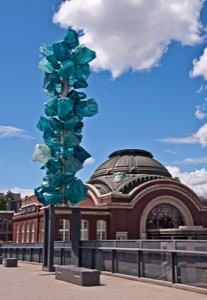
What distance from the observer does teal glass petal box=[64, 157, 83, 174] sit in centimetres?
2525

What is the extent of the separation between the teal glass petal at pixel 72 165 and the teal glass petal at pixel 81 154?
0.35m

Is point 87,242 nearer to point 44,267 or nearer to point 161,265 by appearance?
point 44,267

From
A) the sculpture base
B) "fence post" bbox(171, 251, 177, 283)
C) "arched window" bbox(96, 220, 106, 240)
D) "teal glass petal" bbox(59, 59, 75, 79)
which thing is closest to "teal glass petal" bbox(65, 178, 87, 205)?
"teal glass petal" bbox(59, 59, 75, 79)

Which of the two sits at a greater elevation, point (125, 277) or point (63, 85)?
point (63, 85)

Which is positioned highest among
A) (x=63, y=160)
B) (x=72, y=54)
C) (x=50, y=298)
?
(x=72, y=54)

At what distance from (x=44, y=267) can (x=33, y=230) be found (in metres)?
31.4

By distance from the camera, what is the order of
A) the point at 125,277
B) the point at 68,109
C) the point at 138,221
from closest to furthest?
→ the point at 125,277 → the point at 68,109 → the point at 138,221

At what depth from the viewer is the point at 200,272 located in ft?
44.9

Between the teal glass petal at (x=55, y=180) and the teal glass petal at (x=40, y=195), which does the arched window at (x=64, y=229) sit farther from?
the teal glass petal at (x=55, y=180)

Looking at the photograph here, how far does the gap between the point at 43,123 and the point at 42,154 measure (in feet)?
6.18

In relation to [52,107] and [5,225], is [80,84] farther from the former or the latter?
[5,225]

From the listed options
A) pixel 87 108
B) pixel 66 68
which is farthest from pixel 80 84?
pixel 87 108

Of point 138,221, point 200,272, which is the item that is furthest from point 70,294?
point 138,221

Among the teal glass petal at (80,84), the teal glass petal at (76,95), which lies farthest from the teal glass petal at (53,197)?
the teal glass petal at (80,84)
